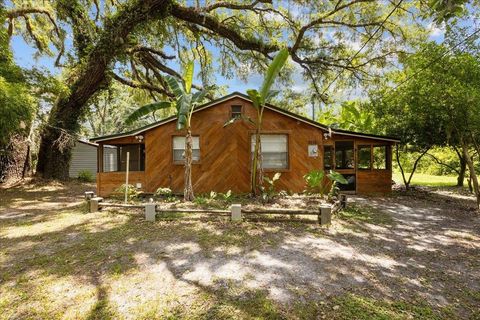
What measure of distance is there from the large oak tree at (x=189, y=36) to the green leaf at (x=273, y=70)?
4.16m

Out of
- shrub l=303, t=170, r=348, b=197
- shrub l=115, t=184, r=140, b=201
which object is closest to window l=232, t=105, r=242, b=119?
shrub l=303, t=170, r=348, b=197

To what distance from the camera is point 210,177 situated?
11594 millimetres

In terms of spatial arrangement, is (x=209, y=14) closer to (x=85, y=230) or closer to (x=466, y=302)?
(x=85, y=230)

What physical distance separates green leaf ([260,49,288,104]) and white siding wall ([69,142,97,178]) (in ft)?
61.7

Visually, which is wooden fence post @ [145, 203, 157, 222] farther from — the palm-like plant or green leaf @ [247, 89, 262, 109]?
green leaf @ [247, 89, 262, 109]

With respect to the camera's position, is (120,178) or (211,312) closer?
(211,312)

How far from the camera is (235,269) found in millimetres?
4441

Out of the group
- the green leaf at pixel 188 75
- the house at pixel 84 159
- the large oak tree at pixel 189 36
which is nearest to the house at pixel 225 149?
the green leaf at pixel 188 75

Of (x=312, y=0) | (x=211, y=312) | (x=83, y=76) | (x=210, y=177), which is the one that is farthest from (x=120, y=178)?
(x=312, y=0)

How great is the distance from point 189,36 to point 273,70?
957 centimetres

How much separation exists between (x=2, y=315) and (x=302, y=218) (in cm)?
637

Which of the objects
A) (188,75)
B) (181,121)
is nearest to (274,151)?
(181,121)

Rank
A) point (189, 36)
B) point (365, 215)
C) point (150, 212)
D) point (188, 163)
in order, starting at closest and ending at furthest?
point (150, 212) → point (365, 215) → point (188, 163) → point (189, 36)

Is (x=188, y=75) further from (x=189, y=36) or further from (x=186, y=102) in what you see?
(x=189, y=36)
